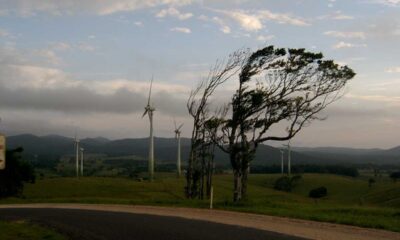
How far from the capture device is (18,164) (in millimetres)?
67500

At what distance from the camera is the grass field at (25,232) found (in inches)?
820

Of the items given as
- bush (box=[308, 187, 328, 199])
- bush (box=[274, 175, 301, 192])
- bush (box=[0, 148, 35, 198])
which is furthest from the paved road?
bush (box=[274, 175, 301, 192])

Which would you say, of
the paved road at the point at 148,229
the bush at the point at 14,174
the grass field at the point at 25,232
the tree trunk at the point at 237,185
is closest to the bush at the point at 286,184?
the bush at the point at 14,174

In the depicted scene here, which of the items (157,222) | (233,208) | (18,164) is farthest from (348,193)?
(157,222)

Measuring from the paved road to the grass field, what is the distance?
0.57m

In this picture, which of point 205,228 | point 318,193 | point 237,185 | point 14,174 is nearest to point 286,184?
point 318,193

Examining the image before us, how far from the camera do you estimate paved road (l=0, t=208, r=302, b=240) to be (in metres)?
19.2

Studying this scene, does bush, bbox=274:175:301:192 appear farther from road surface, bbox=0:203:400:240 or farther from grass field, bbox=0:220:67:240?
grass field, bbox=0:220:67:240

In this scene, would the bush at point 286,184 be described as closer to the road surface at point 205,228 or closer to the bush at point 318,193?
the bush at point 318,193

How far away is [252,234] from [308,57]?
2829 centimetres

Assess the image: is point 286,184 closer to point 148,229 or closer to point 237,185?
point 237,185

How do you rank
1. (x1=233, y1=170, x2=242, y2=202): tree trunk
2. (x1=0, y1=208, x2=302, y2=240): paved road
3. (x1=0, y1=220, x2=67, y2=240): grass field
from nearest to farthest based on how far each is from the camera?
(x1=0, y1=208, x2=302, y2=240): paved road, (x1=0, y1=220, x2=67, y2=240): grass field, (x1=233, y1=170, x2=242, y2=202): tree trunk

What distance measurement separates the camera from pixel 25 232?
2266cm

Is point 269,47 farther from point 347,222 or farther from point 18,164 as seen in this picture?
point 18,164
